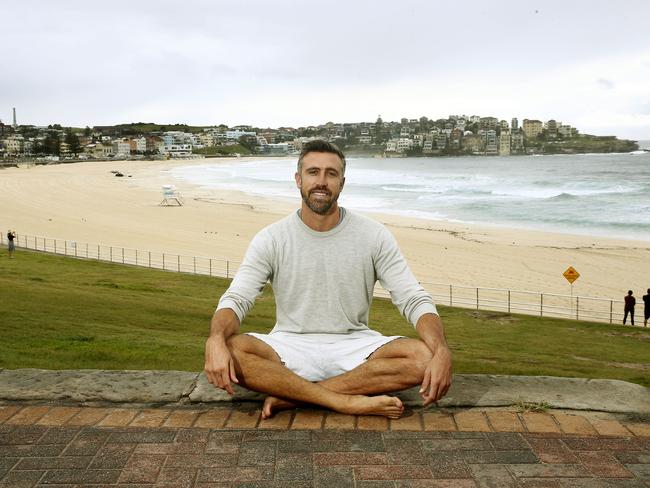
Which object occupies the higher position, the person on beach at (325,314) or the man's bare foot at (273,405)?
the person on beach at (325,314)

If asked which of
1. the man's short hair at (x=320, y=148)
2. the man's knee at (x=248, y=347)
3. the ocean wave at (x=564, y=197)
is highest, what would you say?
the man's short hair at (x=320, y=148)

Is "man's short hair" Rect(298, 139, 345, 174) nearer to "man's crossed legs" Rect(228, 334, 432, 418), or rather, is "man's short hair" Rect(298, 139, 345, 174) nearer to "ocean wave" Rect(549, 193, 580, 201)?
"man's crossed legs" Rect(228, 334, 432, 418)

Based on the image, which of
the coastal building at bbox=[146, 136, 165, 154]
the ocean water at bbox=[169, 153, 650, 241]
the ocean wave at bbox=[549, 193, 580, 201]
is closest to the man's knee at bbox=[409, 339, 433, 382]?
the ocean water at bbox=[169, 153, 650, 241]

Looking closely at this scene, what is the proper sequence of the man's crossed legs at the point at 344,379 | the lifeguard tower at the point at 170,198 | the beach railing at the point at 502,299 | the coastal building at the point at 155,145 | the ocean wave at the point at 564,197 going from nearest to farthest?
the man's crossed legs at the point at 344,379, the beach railing at the point at 502,299, the lifeguard tower at the point at 170,198, the ocean wave at the point at 564,197, the coastal building at the point at 155,145

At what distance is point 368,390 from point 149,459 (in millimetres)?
1248

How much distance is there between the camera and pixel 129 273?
17969mm

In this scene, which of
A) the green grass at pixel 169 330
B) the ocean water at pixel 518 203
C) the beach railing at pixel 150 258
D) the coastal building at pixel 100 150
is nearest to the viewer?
the green grass at pixel 169 330

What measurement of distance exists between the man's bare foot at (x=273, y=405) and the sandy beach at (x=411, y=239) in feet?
60.3

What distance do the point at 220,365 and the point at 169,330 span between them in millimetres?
6695

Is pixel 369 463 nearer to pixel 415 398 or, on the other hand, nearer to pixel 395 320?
pixel 415 398

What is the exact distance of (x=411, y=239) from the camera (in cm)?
3103

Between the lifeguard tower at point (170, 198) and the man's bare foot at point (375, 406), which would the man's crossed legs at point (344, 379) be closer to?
the man's bare foot at point (375, 406)

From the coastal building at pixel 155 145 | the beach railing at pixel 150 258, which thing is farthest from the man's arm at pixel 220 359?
the coastal building at pixel 155 145

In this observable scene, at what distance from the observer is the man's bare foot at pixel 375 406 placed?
3.60 m
